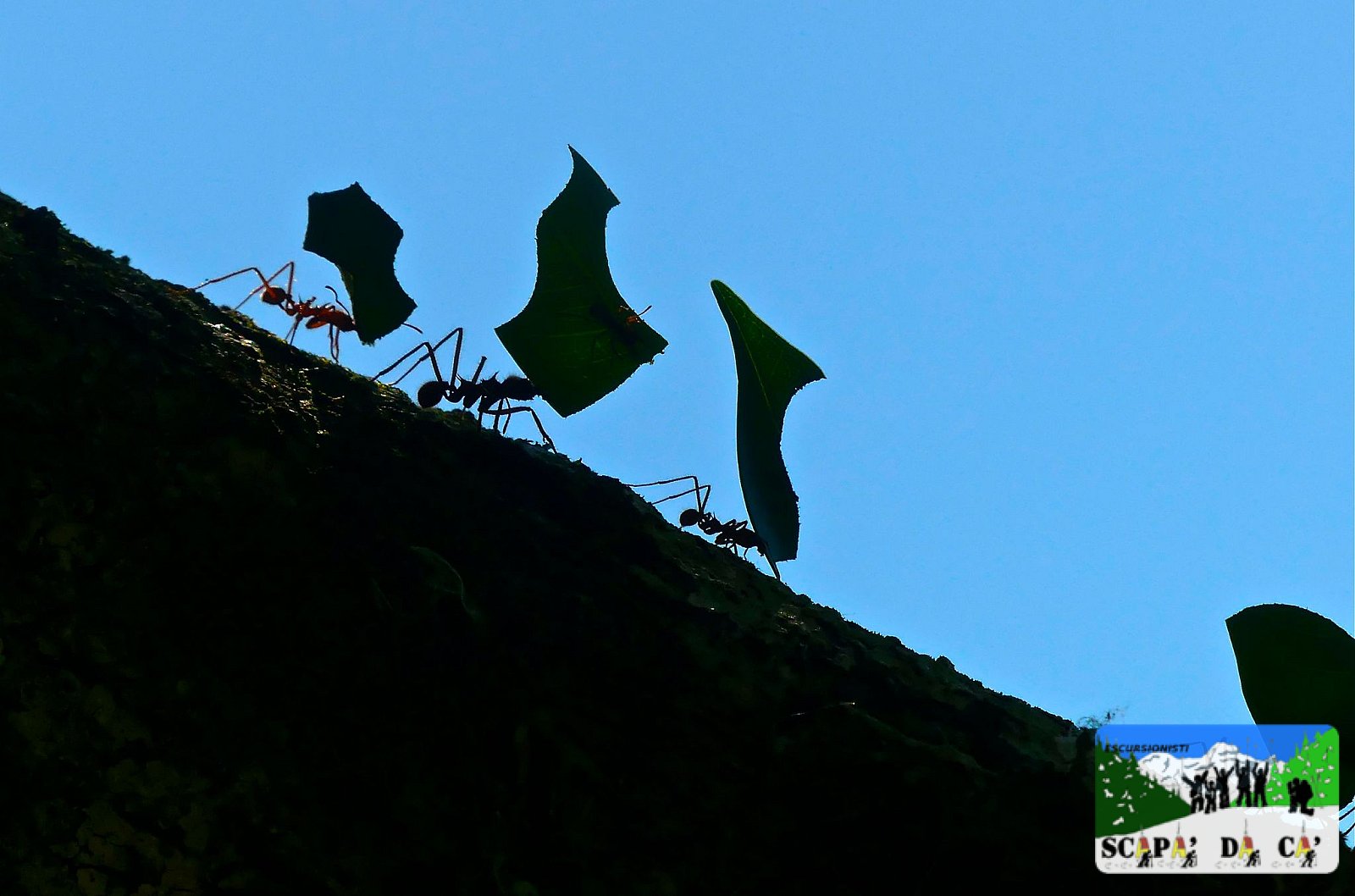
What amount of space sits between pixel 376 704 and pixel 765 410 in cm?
83

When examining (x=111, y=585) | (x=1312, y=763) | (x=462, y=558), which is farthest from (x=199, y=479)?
(x=1312, y=763)

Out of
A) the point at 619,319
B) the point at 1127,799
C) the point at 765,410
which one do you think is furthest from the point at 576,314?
the point at 1127,799

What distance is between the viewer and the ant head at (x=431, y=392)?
6.88ft

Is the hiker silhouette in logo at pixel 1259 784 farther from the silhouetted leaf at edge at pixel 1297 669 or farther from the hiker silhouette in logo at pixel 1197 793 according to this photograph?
the silhouetted leaf at edge at pixel 1297 669

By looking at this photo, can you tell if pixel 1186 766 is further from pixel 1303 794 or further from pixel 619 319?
pixel 619 319

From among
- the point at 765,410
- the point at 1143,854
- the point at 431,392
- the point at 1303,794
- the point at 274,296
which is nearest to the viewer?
the point at 1143,854

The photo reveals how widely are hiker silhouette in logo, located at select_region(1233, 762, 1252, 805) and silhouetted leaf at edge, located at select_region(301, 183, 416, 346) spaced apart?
125 cm

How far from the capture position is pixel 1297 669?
133 cm

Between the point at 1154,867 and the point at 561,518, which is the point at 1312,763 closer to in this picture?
the point at 1154,867

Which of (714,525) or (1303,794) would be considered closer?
(1303,794)

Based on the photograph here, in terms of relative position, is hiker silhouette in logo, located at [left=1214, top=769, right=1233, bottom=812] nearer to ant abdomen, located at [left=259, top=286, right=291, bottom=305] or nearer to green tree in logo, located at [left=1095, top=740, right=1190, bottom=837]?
green tree in logo, located at [left=1095, top=740, right=1190, bottom=837]

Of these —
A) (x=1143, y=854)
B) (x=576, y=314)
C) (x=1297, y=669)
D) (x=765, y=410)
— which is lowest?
(x=1143, y=854)

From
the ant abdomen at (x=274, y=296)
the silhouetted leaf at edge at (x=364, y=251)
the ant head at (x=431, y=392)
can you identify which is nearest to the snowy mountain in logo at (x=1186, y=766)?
the silhouetted leaf at edge at (x=364, y=251)

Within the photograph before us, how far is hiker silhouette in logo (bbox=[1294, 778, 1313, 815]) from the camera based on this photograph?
1.00 meters
